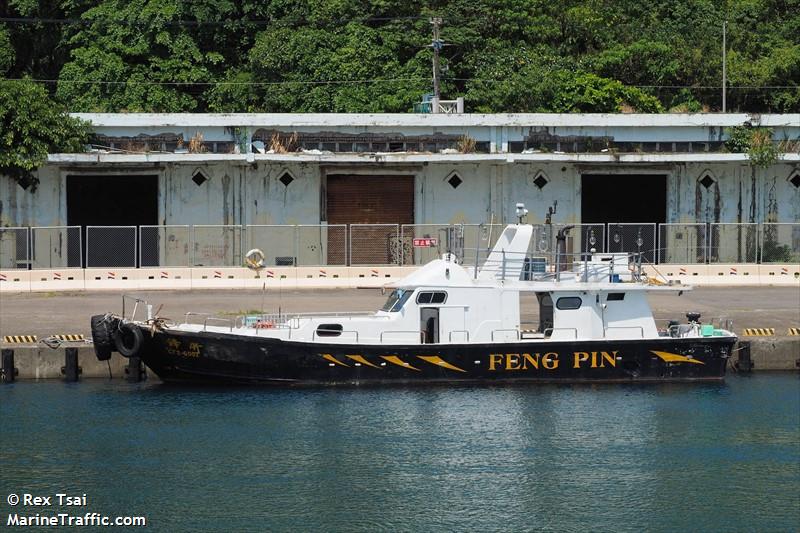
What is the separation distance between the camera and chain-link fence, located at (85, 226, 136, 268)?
4706cm

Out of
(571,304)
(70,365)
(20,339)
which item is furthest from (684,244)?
(20,339)

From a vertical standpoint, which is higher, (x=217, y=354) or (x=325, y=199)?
(x=325, y=199)

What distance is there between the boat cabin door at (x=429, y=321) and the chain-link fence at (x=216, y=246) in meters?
15.6

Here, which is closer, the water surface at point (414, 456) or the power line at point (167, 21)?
the water surface at point (414, 456)

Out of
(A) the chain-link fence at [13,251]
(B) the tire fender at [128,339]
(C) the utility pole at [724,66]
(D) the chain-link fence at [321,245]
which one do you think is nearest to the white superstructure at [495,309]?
(B) the tire fender at [128,339]

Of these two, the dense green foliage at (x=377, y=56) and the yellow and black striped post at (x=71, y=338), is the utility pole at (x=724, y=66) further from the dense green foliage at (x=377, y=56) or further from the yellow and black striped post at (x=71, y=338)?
the yellow and black striped post at (x=71, y=338)

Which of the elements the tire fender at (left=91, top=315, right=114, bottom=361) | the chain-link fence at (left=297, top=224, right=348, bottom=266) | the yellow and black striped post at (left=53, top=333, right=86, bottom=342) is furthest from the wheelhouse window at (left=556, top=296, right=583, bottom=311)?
the chain-link fence at (left=297, top=224, right=348, bottom=266)

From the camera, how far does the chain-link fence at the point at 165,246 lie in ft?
157

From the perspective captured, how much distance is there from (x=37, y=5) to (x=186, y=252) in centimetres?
1955

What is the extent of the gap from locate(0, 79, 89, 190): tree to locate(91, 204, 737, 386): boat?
1554 centimetres

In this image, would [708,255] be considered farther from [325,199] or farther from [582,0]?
[582,0]

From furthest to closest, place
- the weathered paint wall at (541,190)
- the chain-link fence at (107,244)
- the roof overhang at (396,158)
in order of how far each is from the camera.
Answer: the weathered paint wall at (541,190), the roof overhang at (396,158), the chain-link fence at (107,244)

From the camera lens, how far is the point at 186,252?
158 feet

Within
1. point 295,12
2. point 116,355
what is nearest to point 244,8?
point 295,12
